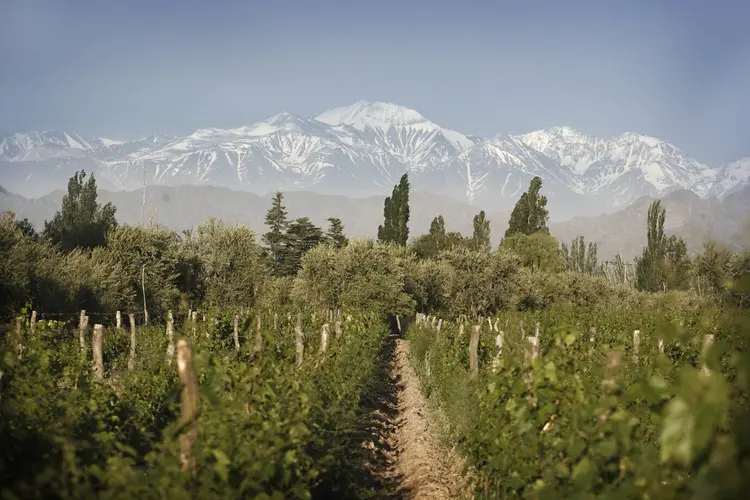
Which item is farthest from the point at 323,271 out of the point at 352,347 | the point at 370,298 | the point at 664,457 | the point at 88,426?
the point at 664,457

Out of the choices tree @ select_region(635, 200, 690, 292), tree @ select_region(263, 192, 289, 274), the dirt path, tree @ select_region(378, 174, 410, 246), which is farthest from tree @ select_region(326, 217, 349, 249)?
the dirt path

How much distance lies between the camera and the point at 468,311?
150 feet

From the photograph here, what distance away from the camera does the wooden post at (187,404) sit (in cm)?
438

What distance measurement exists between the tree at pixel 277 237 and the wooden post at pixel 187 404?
244 feet

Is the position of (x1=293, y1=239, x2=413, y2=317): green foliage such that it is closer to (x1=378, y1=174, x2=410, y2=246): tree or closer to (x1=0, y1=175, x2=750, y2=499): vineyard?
(x1=0, y1=175, x2=750, y2=499): vineyard

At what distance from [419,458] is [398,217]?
73795mm

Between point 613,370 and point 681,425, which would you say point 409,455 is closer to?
point 613,370

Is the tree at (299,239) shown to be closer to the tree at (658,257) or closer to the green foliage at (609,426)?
the tree at (658,257)

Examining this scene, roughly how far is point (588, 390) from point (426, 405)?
33.5 ft

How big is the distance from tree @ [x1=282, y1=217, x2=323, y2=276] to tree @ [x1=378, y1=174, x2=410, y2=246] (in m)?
8.49

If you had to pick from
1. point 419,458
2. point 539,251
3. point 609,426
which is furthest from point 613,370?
point 539,251

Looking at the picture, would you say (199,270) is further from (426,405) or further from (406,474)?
(406,474)

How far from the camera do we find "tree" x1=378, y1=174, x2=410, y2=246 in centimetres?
8362

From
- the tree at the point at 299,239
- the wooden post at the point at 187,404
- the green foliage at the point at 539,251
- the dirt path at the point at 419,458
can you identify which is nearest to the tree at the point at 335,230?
the tree at the point at 299,239
